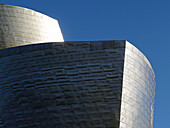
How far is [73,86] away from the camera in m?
14.4

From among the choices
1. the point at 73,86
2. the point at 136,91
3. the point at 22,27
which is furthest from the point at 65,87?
the point at 22,27

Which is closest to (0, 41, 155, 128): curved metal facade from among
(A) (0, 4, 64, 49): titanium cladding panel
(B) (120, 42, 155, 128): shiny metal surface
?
(B) (120, 42, 155, 128): shiny metal surface

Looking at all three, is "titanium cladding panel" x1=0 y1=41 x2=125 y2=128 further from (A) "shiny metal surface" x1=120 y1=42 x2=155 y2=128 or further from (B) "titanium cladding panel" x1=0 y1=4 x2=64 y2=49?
(B) "titanium cladding panel" x1=0 y1=4 x2=64 y2=49

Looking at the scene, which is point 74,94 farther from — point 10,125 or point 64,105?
point 10,125

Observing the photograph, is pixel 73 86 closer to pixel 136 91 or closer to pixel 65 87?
pixel 65 87

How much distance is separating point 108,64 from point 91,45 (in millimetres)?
1031

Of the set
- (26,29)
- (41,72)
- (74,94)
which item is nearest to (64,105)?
(74,94)

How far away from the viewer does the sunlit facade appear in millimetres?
14195

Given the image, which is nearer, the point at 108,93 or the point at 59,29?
the point at 108,93

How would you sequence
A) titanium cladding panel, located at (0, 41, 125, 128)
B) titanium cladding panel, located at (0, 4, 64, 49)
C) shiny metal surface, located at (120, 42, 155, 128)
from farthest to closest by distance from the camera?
titanium cladding panel, located at (0, 4, 64, 49)
shiny metal surface, located at (120, 42, 155, 128)
titanium cladding panel, located at (0, 41, 125, 128)

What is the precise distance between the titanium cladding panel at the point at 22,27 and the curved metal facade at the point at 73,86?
336cm

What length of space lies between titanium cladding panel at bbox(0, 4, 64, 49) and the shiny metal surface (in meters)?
6.13

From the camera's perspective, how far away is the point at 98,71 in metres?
14.4

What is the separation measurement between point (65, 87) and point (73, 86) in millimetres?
319
